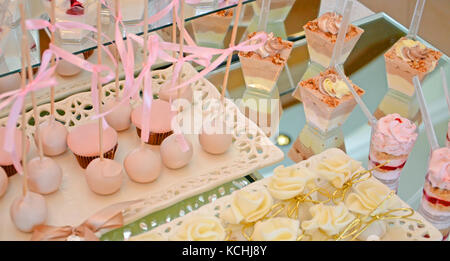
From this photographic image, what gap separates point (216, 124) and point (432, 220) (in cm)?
46

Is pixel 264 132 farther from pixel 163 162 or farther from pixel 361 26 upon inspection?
pixel 361 26

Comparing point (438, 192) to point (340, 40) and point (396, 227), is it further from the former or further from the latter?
point (340, 40)

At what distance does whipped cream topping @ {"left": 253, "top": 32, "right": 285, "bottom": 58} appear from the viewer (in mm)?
1442

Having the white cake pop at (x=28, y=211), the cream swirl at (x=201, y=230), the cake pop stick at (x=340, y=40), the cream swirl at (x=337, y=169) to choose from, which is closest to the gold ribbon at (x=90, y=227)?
the white cake pop at (x=28, y=211)

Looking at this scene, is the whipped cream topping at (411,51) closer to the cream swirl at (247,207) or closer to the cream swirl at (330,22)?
the cream swirl at (330,22)

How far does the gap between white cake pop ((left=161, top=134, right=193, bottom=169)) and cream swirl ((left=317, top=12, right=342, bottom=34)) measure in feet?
1.78

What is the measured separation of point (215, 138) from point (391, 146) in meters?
0.34

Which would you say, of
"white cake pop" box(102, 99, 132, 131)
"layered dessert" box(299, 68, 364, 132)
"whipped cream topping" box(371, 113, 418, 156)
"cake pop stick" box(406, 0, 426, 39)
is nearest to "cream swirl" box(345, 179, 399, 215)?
"whipped cream topping" box(371, 113, 418, 156)

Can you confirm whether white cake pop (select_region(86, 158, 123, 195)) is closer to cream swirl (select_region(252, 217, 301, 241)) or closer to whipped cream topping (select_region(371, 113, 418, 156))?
cream swirl (select_region(252, 217, 301, 241))

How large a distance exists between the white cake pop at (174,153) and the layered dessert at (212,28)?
46 centimetres

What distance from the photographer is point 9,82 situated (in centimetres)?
136

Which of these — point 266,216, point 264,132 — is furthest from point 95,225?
point 264,132

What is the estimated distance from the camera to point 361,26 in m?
1.70
